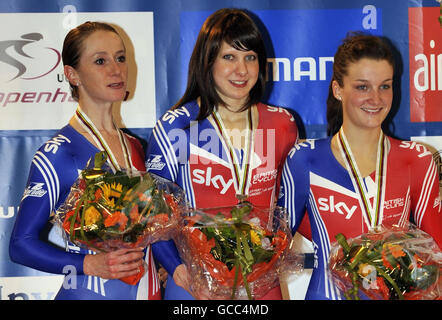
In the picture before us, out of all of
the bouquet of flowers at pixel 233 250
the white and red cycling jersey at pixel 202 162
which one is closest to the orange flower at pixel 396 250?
the bouquet of flowers at pixel 233 250

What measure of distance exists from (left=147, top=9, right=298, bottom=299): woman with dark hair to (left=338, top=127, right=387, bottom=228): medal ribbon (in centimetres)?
34

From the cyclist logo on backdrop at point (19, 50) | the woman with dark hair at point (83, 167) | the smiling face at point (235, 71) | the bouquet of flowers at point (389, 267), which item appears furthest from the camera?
the cyclist logo on backdrop at point (19, 50)

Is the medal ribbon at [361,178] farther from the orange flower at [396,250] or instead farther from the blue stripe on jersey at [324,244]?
the orange flower at [396,250]

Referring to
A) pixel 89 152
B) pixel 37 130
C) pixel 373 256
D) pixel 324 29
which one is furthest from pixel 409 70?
pixel 37 130

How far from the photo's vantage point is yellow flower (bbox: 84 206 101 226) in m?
2.61

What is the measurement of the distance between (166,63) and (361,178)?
1477mm

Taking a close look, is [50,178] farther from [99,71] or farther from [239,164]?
[239,164]

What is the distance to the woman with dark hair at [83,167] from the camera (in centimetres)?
292

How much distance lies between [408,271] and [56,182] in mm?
1622

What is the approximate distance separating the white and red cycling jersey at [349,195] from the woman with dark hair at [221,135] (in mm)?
191

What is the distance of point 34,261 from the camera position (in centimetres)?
293

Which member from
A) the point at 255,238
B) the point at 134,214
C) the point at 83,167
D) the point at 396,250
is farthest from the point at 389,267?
the point at 83,167

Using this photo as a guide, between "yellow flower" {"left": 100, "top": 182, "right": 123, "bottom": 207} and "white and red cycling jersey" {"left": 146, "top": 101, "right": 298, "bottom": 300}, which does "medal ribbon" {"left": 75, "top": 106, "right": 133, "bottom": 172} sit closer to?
"white and red cycling jersey" {"left": 146, "top": 101, "right": 298, "bottom": 300}
